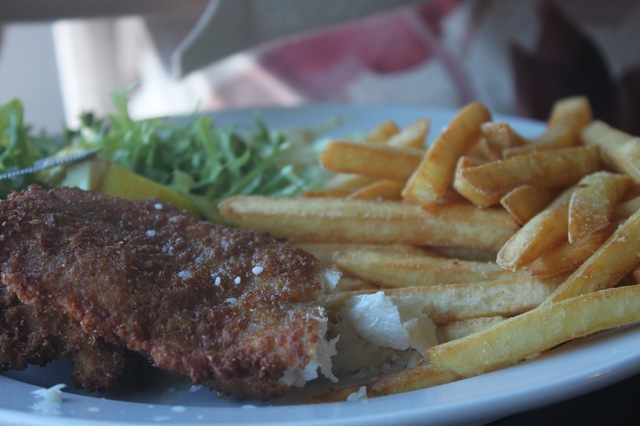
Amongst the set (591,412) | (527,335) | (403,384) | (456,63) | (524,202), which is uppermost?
(524,202)

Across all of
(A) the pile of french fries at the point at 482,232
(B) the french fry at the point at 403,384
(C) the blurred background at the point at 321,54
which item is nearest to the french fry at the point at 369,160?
(A) the pile of french fries at the point at 482,232

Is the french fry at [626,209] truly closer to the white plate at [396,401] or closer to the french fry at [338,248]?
the white plate at [396,401]

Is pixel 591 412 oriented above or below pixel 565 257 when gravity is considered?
below

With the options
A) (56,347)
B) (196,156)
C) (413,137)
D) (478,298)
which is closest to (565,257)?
(478,298)

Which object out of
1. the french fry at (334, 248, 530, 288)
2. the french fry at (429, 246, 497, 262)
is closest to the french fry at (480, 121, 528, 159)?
the french fry at (429, 246, 497, 262)

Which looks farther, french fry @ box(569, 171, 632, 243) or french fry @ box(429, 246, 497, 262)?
french fry @ box(429, 246, 497, 262)

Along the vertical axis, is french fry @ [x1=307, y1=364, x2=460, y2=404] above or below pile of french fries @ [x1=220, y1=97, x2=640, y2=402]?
below

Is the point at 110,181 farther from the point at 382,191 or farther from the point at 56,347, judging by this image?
the point at 382,191

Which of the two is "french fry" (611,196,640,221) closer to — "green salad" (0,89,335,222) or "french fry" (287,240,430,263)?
"french fry" (287,240,430,263)
